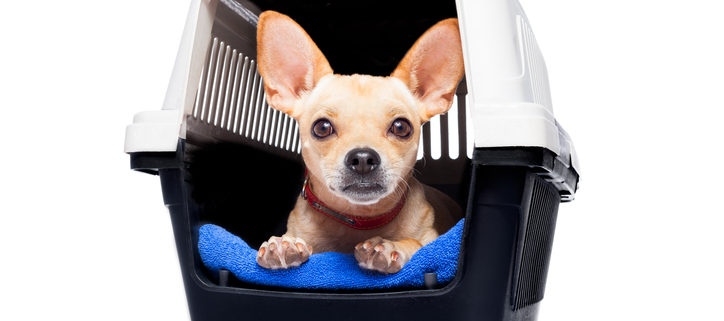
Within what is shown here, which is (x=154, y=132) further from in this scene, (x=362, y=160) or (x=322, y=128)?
(x=362, y=160)

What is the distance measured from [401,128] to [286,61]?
1.23ft

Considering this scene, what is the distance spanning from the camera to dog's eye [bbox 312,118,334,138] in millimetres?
1684

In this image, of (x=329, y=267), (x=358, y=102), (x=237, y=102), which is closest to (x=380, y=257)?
(x=329, y=267)

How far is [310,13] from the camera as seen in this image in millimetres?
2324

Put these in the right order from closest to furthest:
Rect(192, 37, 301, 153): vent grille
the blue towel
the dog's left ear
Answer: the blue towel
the dog's left ear
Rect(192, 37, 301, 153): vent grille

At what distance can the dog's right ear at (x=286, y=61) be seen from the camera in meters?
1.76

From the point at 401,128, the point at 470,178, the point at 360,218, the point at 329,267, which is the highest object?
the point at 401,128

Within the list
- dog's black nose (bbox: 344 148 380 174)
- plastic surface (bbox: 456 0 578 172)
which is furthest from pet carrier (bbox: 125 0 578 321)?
dog's black nose (bbox: 344 148 380 174)

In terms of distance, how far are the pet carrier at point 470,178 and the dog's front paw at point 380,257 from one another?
0.18 ft

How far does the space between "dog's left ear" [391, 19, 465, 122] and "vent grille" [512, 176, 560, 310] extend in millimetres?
363

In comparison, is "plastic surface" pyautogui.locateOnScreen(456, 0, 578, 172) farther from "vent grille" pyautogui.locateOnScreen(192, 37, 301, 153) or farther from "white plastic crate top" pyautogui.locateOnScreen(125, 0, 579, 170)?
"vent grille" pyautogui.locateOnScreen(192, 37, 301, 153)

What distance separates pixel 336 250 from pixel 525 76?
72 centimetres

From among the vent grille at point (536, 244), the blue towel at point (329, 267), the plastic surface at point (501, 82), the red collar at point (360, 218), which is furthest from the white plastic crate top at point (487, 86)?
the red collar at point (360, 218)

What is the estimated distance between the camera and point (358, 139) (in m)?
1.62
